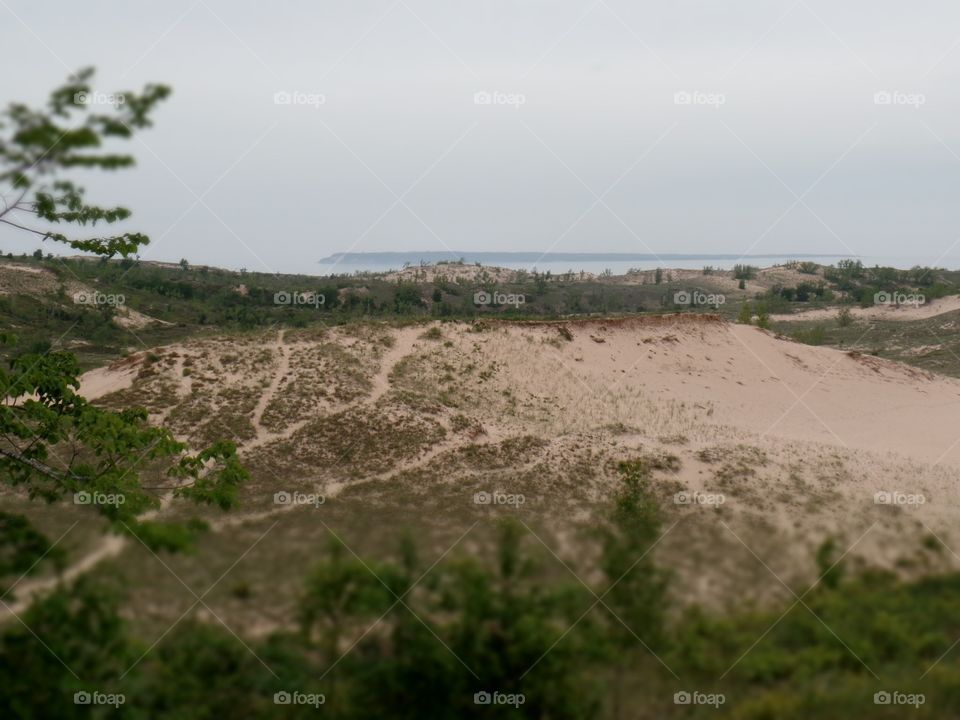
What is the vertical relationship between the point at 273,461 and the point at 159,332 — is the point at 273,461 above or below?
below

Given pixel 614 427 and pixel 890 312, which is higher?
pixel 890 312

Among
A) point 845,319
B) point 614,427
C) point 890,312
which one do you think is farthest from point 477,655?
point 890,312

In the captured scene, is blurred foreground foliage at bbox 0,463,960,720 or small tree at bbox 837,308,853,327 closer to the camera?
blurred foreground foliage at bbox 0,463,960,720

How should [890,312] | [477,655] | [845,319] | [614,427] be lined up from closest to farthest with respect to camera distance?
[477,655]
[614,427]
[845,319]
[890,312]

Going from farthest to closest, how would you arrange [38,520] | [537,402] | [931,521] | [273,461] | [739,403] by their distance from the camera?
[739,403] < [537,402] < [273,461] < [931,521] < [38,520]

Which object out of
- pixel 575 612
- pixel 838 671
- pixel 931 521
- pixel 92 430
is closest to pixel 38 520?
pixel 92 430

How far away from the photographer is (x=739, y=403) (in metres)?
24.1

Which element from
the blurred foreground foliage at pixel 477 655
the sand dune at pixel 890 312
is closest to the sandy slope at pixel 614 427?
the blurred foreground foliage at pixel 477 655

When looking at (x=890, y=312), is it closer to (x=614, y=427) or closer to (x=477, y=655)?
(x=614, y=427)

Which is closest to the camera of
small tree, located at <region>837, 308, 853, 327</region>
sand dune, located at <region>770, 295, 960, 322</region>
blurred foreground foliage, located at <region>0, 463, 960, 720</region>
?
blurred foreground foliage, located at <region>0, 463, 960, 720</region>

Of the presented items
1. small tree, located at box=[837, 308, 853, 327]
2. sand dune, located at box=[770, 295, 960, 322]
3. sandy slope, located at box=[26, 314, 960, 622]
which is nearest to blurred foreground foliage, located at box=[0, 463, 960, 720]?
sandy slope, located at box=[26, 314, 960, 622]

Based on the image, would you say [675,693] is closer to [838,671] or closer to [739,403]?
[838,671]

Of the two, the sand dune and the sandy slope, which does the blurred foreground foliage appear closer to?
the sandy slope

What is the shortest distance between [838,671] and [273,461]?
12941 millimetres
